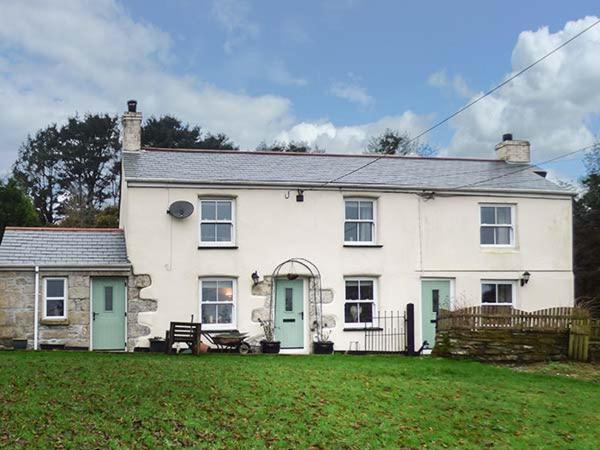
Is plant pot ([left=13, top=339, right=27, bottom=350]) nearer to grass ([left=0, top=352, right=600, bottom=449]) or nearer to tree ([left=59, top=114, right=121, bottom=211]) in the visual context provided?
grass ([left=0, top=352, right=600, bottom=449])

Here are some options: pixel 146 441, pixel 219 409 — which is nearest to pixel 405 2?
pixel 219 409

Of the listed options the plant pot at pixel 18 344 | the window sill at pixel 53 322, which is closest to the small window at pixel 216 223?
the window sill at pixel 53 322

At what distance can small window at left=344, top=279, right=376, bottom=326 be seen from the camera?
71.5ft

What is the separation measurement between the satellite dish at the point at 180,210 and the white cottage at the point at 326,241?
0.03 m

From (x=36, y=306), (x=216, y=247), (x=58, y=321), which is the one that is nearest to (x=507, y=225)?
(x=216, y=247)

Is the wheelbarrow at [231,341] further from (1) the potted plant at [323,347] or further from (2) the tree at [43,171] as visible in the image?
(2) the tree at [43,171]

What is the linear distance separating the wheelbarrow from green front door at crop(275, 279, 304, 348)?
1.25m

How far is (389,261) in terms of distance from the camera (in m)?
22.1

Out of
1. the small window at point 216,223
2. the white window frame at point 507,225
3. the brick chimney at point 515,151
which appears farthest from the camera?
the brick chimney at point 515,151

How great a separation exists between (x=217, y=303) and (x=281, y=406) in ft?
34.6

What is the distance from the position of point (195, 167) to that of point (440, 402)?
42.2 feet

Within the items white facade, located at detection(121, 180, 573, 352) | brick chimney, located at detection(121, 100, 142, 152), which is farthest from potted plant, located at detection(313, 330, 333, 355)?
brick chimney, located at detection(121, 100, 142, 152)

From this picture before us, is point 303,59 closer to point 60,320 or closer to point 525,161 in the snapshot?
point 60,320

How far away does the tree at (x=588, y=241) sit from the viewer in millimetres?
30688
